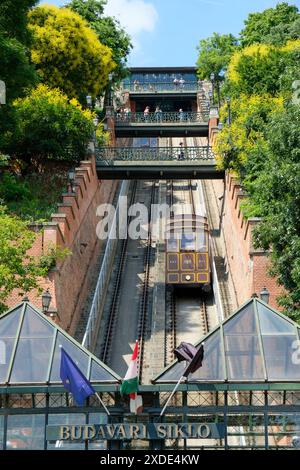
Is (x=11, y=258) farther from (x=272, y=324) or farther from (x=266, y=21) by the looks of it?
(x=266, y=21)

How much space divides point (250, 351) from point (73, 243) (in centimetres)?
1914

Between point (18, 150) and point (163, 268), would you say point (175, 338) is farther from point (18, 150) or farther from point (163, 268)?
point (18, 150)

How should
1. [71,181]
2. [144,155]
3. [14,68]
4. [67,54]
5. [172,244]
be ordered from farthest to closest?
[67,54] → [144,155] → [71,181] → [172,244] → [14,68]

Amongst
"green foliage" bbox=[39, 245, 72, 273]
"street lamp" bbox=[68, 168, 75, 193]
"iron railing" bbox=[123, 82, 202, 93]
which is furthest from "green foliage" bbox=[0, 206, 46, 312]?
"iron railing" bbox=[123, 82, 202, 93]

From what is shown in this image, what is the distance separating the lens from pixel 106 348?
1345 inches

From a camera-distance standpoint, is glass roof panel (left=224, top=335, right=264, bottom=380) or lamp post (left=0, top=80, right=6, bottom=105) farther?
lamp post (left=0, top=80, right=6, bottom=105)

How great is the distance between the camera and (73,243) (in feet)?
123

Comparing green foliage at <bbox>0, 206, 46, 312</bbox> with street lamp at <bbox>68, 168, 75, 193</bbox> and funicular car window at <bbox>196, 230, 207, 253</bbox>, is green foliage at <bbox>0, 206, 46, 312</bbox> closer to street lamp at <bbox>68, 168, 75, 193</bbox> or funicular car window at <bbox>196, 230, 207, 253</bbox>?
funicular car window at <bbox>196, 230, 207, 253</bbox>

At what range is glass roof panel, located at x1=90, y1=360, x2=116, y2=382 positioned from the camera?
61.2ft

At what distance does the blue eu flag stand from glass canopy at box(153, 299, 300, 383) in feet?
4.02

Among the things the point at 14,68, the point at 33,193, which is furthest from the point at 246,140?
the point at 14,68
